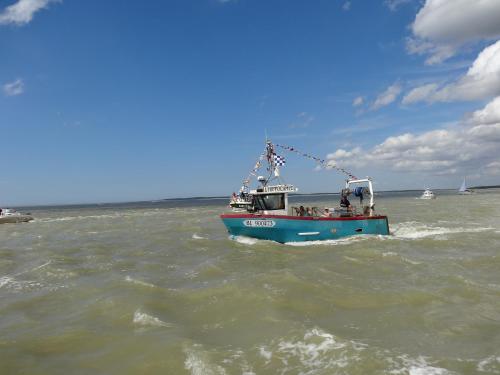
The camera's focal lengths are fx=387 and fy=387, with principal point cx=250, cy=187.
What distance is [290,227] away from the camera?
2405 cm

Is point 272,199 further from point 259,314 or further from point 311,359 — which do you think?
point 311,359

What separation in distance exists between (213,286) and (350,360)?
287 inches

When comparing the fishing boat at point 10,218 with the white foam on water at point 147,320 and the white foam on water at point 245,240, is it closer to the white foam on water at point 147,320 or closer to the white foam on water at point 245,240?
the white foam on water at point 245,240

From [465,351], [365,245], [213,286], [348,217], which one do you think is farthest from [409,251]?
[465,351]

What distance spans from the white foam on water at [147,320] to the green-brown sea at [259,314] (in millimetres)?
55

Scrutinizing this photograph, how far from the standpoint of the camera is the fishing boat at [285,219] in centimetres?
2412

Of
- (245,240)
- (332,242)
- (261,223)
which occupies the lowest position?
(332,242)

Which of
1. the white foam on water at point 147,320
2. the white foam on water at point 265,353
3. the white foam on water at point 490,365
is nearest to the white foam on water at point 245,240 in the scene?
the white foam on water at point 147,320

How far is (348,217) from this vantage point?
25438mm

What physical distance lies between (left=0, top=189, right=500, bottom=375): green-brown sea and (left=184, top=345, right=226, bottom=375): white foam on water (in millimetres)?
33

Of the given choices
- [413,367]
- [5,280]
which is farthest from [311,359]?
[5,280]

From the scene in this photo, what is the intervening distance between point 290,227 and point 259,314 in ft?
43.6

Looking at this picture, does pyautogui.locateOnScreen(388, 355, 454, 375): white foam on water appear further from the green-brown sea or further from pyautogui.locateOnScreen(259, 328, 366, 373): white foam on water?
pyautogui.locateOnScreen(259, 328, 366, 373): white foam on water

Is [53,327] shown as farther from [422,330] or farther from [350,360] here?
[422,330]
